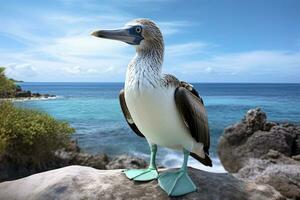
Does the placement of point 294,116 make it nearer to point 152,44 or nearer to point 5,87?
point 5,87

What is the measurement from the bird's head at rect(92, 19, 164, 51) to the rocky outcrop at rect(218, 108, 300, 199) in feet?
21.7

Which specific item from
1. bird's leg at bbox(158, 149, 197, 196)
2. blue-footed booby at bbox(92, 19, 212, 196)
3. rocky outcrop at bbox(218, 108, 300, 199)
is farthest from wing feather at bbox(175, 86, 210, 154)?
rocky outcrop at bbox(218, 108, 300, 199)

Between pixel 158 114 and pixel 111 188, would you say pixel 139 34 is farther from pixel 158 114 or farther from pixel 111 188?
pixel 111 188

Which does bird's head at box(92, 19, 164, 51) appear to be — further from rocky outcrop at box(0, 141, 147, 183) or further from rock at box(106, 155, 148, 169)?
rock at box(106, 155, 148, 169)

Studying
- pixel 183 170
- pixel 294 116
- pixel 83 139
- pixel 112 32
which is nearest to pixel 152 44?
pixel 112 32

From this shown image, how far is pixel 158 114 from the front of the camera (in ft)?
12.5

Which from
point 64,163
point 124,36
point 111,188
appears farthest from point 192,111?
point 64,163

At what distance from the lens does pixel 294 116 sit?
1699 inches

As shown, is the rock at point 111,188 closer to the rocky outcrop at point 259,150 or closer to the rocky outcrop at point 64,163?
the rocky outcrop at point 259,150

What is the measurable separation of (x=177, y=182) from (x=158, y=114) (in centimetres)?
73

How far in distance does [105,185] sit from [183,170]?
81 cm

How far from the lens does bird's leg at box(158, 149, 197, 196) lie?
12.9ft

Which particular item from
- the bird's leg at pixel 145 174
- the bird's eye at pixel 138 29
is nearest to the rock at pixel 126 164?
the bird's leg at pixel 145 174

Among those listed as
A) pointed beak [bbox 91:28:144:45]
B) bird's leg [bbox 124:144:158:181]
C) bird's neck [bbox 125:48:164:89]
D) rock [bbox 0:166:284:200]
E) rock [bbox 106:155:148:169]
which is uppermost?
pointed beak [bbox 91:28:144:45]
